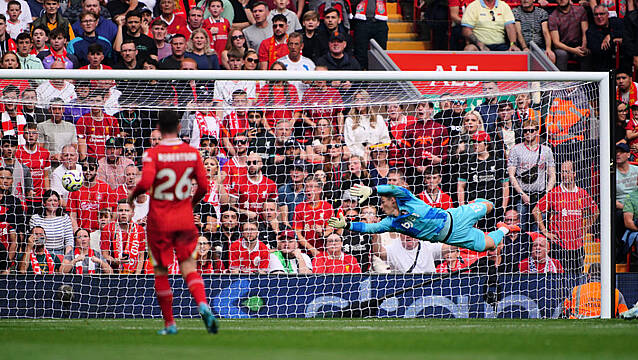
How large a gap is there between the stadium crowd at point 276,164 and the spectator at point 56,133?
0.02 meters

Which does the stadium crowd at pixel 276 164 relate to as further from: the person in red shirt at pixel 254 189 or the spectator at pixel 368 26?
the spectator at pixel 368 26

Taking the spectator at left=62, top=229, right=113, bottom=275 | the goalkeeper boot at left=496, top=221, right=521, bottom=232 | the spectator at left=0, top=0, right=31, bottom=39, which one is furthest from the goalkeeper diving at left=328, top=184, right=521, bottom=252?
the spectator at left=0, top=0, right=31, bottom=39

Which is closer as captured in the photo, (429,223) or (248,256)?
(429,223)

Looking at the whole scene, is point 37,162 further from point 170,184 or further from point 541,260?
point 541,260

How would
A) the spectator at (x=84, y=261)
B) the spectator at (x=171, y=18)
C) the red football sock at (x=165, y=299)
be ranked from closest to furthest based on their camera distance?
the red football sock at (x=165, y=299), the spectator at (x=84, y=261), the spectator at (x=171, y=18)

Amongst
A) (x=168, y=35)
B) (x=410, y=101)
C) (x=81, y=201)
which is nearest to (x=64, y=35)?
(x=168, y=35)

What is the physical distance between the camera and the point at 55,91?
1080 cm

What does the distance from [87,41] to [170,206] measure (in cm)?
602

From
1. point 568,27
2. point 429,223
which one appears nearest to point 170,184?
point 429,223

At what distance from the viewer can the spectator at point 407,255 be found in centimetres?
1102

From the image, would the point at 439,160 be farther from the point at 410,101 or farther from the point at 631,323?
the point at 631,323

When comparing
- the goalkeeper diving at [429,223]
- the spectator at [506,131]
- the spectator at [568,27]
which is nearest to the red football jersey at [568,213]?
the spectator at [506,131]

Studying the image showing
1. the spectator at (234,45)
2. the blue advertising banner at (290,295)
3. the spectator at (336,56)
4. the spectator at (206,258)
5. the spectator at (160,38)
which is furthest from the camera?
the spectator at (336,56)

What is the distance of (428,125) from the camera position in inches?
452
